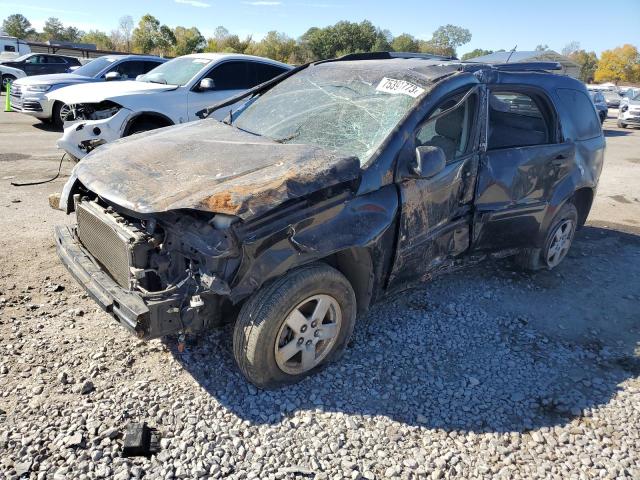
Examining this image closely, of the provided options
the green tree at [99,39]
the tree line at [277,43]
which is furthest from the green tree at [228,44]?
the green tree at [99,39]

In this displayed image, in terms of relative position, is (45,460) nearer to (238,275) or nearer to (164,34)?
(238,275)

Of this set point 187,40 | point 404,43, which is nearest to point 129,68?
point 187,40

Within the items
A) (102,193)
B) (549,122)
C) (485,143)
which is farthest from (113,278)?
(549,122)

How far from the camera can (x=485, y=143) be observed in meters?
3.92

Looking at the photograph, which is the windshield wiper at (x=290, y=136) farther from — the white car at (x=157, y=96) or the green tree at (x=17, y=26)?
the green tree at (x=17, y=26)

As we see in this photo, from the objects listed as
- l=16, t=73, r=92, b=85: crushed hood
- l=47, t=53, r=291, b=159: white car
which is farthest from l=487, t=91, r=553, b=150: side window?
l=16, t=73, r=92, b=85: crushed hood

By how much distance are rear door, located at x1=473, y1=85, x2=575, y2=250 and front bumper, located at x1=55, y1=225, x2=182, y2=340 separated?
247 centimetres

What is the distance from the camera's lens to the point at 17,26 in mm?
66125

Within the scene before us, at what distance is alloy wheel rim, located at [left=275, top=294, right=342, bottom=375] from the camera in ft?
9.83

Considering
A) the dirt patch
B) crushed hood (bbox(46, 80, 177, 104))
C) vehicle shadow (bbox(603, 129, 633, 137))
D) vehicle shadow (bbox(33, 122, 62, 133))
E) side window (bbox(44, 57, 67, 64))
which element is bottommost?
vehicle shadow (bbox(33, 122, 62, 133))

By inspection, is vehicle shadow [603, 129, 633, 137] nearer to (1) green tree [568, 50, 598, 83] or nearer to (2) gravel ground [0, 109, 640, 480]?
(2) gravel ground [0, 109, 640, 480]

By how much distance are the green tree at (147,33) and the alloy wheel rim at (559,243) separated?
62.9 m

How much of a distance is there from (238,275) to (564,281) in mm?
3640

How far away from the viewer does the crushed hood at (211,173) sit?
107 inches
